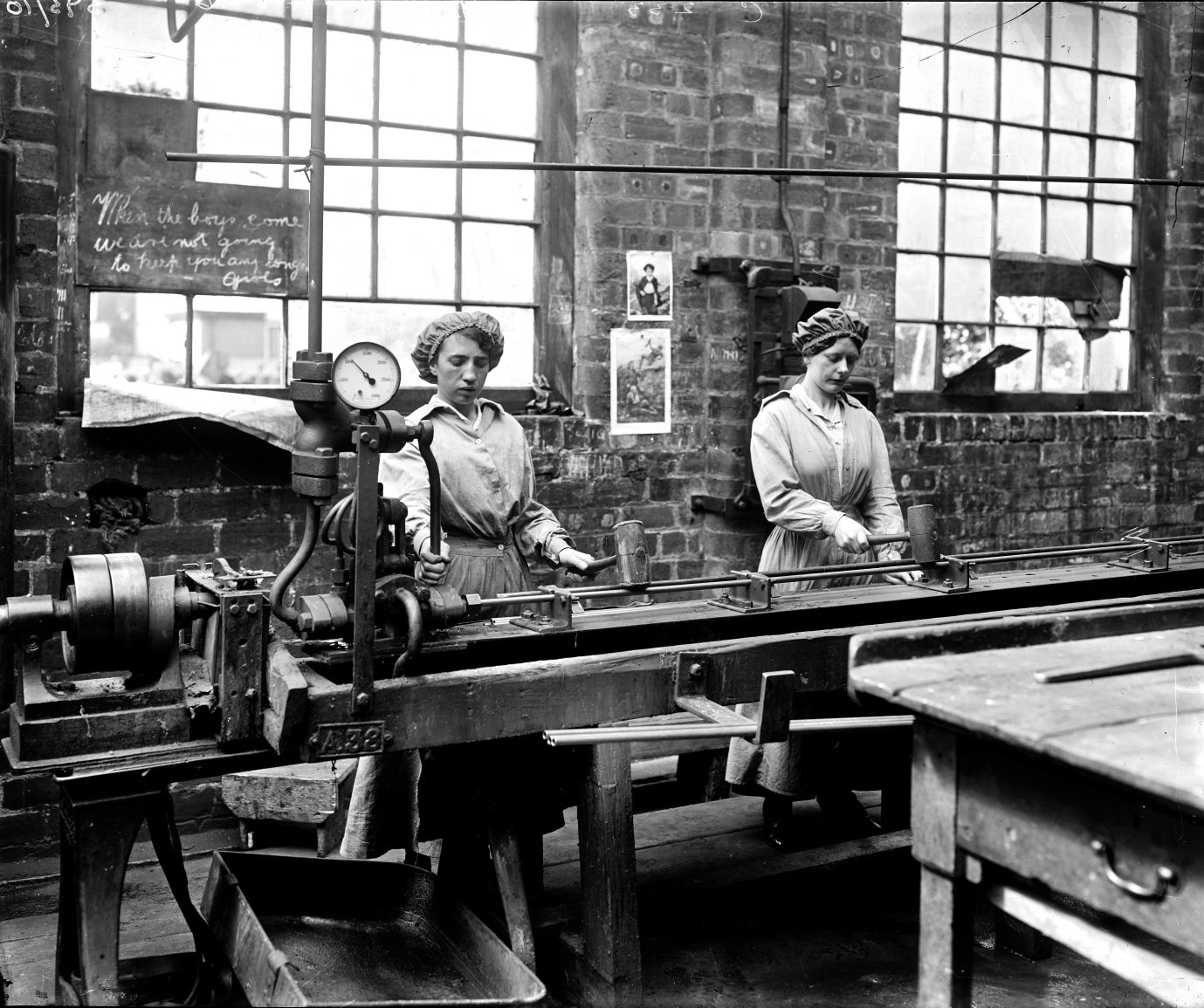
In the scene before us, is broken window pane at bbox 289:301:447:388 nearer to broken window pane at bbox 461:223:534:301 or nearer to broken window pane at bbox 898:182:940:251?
broken window pane at bbox 461:223:534:301

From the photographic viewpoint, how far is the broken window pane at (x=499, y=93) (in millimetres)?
5578

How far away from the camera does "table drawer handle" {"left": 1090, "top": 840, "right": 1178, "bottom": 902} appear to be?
175 centimetres

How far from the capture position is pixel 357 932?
3.35m

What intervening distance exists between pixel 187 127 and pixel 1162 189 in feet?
18.6

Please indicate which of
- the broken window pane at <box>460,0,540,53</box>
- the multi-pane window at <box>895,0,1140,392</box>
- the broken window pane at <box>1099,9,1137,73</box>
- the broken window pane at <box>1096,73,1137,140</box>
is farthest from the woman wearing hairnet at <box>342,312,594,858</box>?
the broken window pane at <box>1099,9,1137,73</box>

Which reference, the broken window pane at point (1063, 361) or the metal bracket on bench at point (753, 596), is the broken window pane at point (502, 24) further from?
the broken window pane at point (1063, 361)

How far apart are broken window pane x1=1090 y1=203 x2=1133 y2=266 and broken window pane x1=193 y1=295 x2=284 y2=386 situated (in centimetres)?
484

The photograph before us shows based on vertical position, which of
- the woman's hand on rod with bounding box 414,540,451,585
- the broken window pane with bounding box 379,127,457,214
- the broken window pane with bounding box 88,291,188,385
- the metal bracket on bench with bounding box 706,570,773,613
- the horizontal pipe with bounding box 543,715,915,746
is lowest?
the horizontal pipe with bounding box 543,715,915,746

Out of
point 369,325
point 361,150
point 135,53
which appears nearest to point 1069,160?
point 361,150

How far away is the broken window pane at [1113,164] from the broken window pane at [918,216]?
1.26m

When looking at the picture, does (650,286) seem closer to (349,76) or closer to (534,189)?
(534,189)

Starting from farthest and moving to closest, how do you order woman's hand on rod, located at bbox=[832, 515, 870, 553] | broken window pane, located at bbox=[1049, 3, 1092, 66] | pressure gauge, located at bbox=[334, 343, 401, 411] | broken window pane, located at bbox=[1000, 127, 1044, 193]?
broken window pane, located at bbox=[1049, 3, 1092, 66]
broken window pane, located at bbox=[1000, 127, 1044, 193]
woman's hand on rod, located at bbox=[832, 515, 870, 553]
pressure gauge, located at bbox=[334, 343, 401, 411]

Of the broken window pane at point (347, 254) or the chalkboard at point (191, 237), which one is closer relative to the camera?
the chalkboard at point (191, 237)

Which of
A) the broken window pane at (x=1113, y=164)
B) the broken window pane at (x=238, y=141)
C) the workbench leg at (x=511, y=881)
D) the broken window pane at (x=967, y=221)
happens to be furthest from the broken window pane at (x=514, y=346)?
the broken window pane at (x=1113, y=164)
